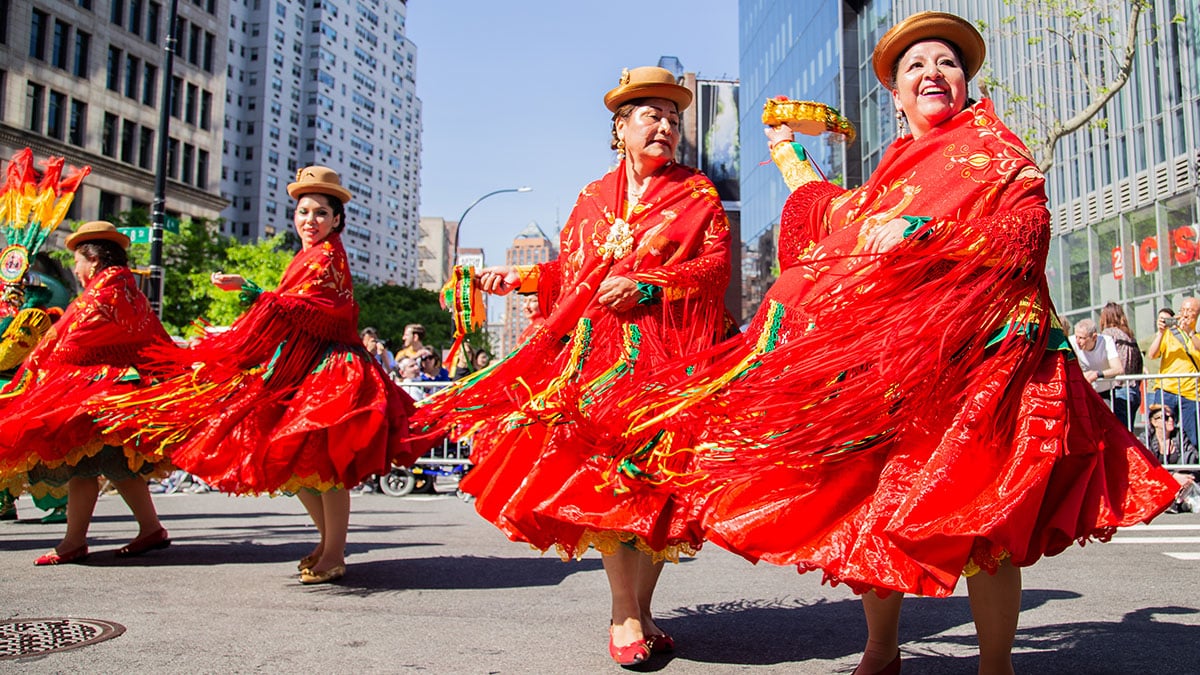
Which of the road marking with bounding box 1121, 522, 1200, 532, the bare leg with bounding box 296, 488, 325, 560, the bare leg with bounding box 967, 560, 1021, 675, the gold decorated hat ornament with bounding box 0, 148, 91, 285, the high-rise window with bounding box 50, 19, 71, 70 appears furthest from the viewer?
the high-rise window with bounding box 50, 19, 71, 70

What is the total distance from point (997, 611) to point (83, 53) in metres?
50.6

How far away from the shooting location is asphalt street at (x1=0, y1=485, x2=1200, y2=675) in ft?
10.9

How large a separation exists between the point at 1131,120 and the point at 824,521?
20.8 meters

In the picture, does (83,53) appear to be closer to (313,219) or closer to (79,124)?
(79,124)

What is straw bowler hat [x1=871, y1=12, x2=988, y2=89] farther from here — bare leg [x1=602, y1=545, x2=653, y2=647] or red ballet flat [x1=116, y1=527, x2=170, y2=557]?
red ballet flat [x1=116, y1=527, x2=170, y2=557]

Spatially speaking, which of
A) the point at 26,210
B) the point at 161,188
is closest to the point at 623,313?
the point at 26,210

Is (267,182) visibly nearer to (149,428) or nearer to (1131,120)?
(1131,120)

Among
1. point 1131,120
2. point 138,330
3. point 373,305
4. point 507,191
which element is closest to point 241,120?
point 373,305

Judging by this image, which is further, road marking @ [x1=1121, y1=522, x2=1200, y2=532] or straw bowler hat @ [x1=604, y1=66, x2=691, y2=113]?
road marking @ [x1=1121, y1=522, x2=1200, y2=532]

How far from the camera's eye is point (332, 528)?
16.2 feet

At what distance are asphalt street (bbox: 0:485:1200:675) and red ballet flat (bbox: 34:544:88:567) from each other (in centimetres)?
9

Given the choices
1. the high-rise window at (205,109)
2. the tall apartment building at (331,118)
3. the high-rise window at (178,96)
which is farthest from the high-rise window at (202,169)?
the tall apartment building at (331,118)

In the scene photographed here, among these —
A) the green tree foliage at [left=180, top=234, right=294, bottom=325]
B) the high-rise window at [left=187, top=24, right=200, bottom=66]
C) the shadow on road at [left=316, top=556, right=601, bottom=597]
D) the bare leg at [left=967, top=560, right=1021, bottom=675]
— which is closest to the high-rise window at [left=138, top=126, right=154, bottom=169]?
the high-rise window at [left=187, top=24, right=200, bottom=66]

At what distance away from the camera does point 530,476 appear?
11.0ft
